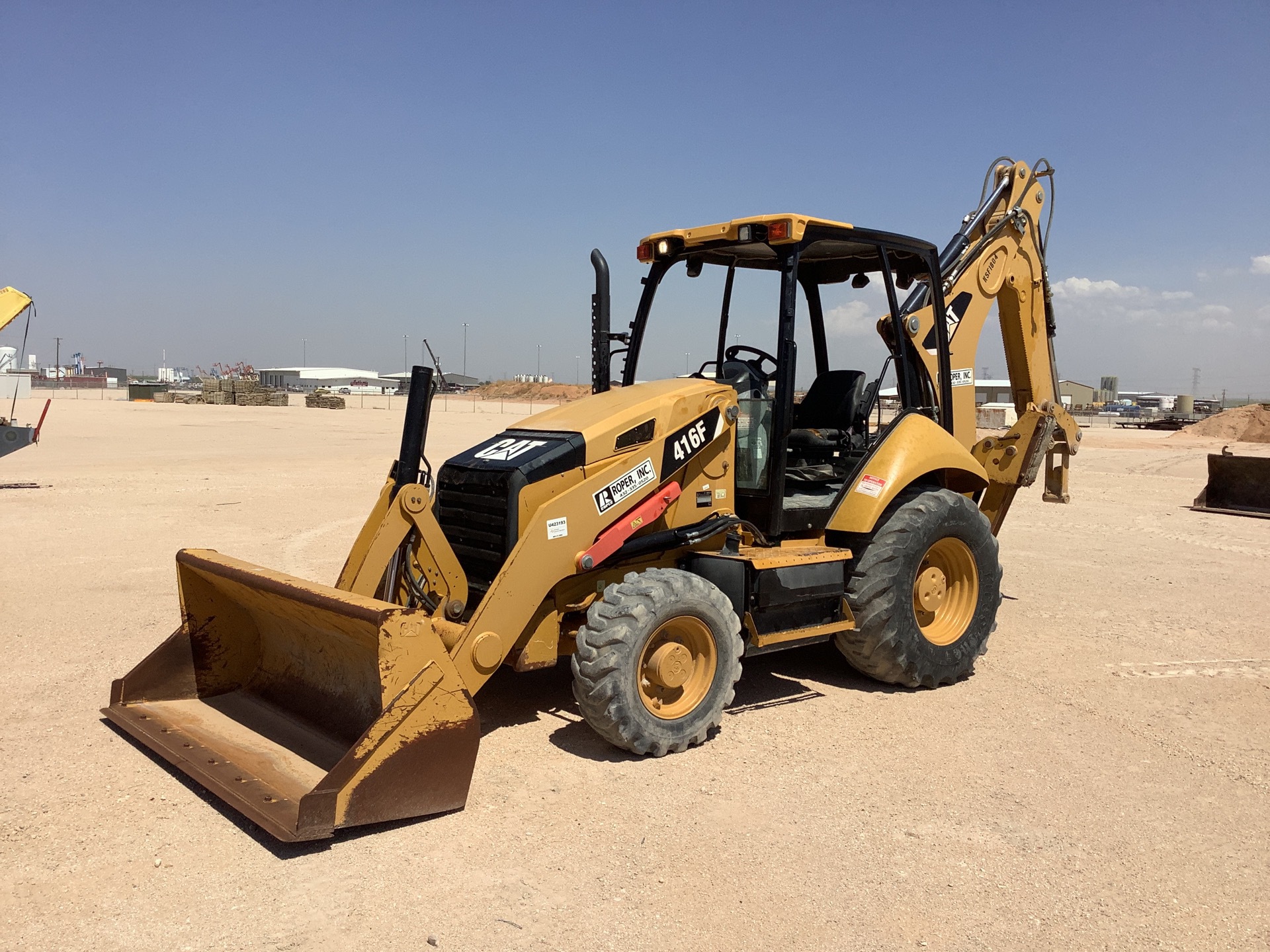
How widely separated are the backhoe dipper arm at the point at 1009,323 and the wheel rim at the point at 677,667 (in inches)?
117

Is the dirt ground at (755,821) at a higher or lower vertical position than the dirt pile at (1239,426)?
lower

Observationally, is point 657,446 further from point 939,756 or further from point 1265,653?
point 1265,653

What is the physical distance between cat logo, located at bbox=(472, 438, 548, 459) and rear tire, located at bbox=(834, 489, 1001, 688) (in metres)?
2.09

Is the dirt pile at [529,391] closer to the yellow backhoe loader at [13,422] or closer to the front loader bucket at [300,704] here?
the yellow backhoe loader at [13,422]

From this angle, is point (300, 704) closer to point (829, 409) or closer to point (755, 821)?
point (755, 821)

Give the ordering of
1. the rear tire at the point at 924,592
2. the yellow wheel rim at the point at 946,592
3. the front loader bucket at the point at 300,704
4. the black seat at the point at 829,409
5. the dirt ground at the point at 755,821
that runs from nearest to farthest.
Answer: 1. the dirt ground at the point at 755,821
2. the front loader bucket at the point at 300,704
3. the rear tire at the point at 924,592
4. the yellow wheel rim at the point at 946,592
5. the black seat at the point at 829,409

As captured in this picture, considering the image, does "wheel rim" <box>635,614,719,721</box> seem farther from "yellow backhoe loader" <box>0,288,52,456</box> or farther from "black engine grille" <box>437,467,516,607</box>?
"yellow backhoe loader" <box>0,288,52,456</box>

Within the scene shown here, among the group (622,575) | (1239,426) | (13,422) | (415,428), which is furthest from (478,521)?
(1239,426)

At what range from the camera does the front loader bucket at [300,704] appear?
4.02 meters

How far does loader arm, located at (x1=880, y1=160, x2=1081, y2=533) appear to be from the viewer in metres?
7.49

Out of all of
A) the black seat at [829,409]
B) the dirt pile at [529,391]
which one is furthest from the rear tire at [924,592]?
the dirt pile at [529,391]

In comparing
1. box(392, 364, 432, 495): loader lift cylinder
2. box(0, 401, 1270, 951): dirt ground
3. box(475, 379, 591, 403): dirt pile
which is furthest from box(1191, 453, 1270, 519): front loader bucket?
box(475, 379, 591, 403): dirt pile

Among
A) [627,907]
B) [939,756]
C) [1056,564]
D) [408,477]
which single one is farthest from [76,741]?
[1056,564]

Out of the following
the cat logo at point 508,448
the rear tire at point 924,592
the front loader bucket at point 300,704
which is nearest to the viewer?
the front loader bucket at point 300,704
